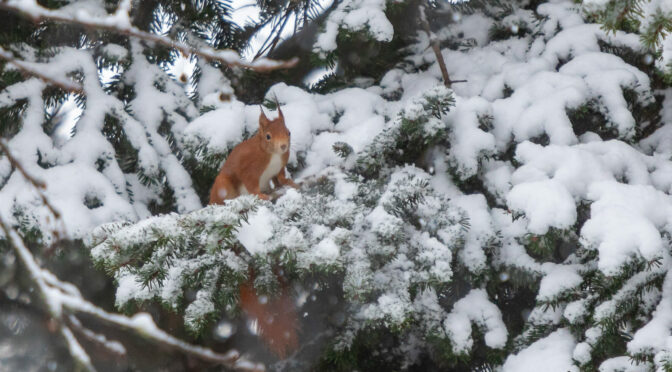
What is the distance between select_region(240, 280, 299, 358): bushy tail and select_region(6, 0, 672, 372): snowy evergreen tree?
0.13 ft

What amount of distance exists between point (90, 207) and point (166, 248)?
0.54m

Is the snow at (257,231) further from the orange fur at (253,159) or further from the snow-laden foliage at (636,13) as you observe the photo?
the snow-laden foliage at (636,13)

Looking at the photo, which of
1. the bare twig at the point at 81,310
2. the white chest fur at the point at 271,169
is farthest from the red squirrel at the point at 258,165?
the bare twig at the point at 81,310

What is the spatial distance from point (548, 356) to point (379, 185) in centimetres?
69

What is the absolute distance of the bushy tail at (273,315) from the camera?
1844 millimetres

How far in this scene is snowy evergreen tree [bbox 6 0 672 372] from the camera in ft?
5.35

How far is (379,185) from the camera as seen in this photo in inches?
79.6

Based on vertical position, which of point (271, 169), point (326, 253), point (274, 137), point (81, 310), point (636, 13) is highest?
point (636, 13)

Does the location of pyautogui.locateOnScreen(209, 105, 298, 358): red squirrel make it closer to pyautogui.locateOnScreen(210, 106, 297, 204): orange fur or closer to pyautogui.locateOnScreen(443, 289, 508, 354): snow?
pyautogui.locateOnScreen(210, 106, 297, 204): orange fur

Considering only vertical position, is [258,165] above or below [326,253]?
below

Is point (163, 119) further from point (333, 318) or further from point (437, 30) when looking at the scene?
point (437, 30)

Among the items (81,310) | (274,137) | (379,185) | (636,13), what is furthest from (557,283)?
(81,310)

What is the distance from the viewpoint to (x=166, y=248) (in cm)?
171

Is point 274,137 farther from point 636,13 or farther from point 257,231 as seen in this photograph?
point 636,13
